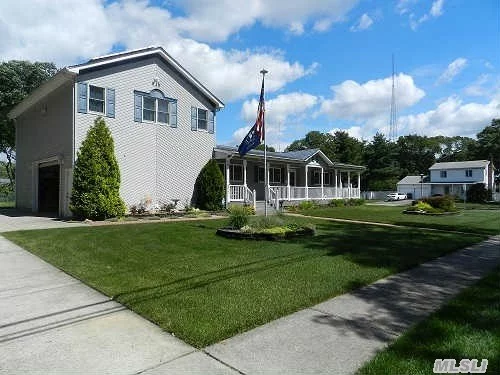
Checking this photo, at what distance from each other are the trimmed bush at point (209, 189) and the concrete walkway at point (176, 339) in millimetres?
14206

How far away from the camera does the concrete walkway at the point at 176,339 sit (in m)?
3.63

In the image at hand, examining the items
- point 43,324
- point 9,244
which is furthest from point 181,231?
point 43,324

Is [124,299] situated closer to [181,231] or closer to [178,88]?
[181,231]

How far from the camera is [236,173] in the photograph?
25.3m

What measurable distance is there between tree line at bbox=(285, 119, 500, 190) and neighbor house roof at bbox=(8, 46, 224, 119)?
44508mm

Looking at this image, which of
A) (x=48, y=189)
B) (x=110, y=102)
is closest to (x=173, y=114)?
(x=110, y=102)

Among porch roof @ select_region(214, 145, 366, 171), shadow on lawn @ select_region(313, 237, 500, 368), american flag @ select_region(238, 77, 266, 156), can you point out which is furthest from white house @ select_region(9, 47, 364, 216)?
shadow on lawn @ select_region(313, 237, 500, 368)

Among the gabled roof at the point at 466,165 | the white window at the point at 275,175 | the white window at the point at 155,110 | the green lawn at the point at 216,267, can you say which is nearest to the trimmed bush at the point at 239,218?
the green lawn at the point at 216,267

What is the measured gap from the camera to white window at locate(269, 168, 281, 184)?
27841mm

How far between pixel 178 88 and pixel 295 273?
15610 millimetres

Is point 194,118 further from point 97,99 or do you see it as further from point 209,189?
point 97,99

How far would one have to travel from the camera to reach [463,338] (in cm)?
419

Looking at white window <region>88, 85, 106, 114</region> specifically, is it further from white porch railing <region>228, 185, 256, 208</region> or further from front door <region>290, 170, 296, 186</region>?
front door <region>290, 170, 296, 186</region>

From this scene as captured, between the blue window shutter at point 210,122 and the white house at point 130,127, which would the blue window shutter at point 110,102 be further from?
the blue window shutter at point 210,122
